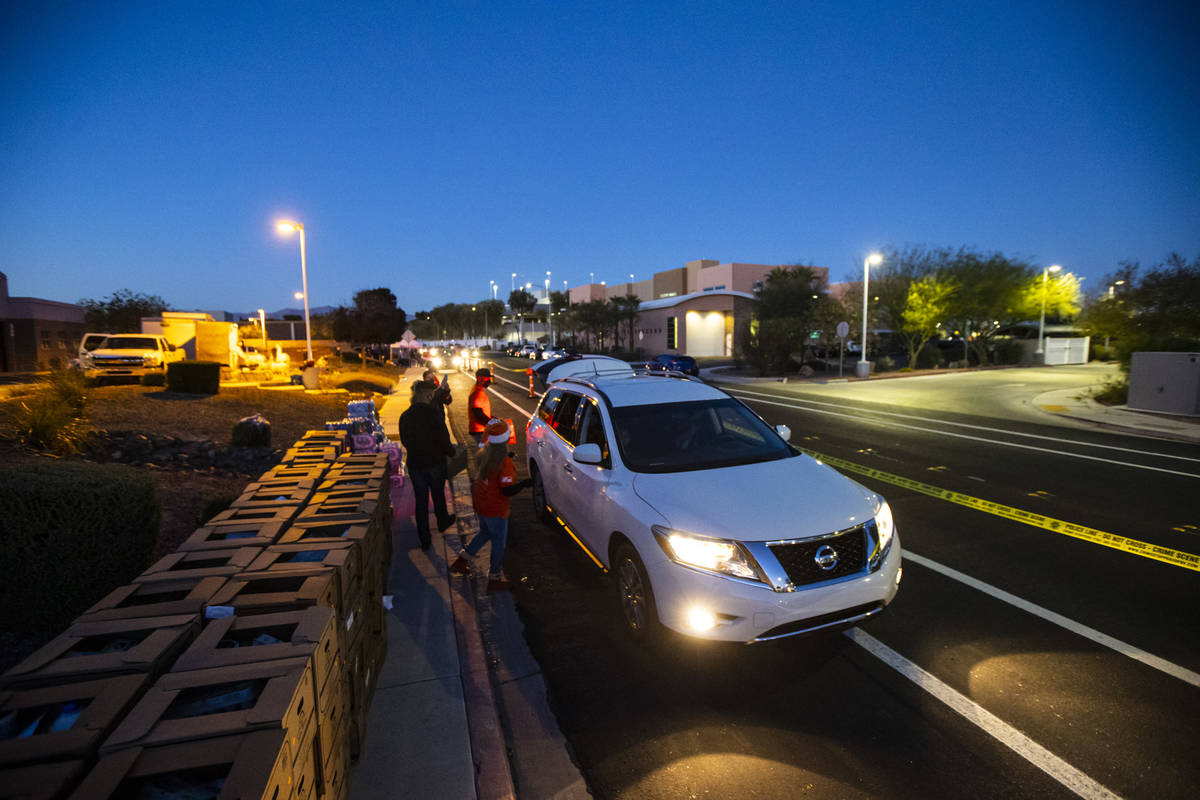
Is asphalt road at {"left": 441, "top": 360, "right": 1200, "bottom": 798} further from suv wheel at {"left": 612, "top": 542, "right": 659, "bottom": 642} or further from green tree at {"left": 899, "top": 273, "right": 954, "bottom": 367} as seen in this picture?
green tree at {"left": 899, "top": 273, "right": 954, "bottom": 367}

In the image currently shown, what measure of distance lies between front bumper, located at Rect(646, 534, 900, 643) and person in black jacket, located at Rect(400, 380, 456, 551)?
327cm

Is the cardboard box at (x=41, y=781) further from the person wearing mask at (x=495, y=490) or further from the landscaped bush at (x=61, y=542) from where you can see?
the person wearing mask at (x=495, y=490)

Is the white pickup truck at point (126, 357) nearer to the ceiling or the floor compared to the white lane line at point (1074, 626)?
nearer to the ceiling

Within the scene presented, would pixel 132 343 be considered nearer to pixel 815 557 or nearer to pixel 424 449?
pixel 424 449

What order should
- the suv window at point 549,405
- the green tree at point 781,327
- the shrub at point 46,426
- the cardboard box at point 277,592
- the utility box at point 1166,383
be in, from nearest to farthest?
the cardboard box at point 277,592 < the suv window at point 549,405 < the shrub at point 46,426 < the utility box at point 1166,383 < the green tree at point 781,327

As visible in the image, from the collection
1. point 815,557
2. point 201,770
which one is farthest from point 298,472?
point 815,557

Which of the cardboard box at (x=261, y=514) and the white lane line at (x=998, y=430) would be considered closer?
the cardboard box at (x=261, y=514)

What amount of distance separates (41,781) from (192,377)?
16.6 m

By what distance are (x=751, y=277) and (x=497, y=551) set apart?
70.2 meters

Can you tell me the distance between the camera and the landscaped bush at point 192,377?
1527 centimetres

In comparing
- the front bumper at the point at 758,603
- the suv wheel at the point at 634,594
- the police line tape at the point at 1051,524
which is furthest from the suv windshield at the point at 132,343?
the police line tape at the point at 1051,524

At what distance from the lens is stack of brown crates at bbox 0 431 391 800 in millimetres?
1696

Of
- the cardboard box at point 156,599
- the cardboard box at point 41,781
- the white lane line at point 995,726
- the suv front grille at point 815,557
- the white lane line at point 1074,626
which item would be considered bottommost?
the white lane line at point 995,726

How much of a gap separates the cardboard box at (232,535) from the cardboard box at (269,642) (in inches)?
39.5
